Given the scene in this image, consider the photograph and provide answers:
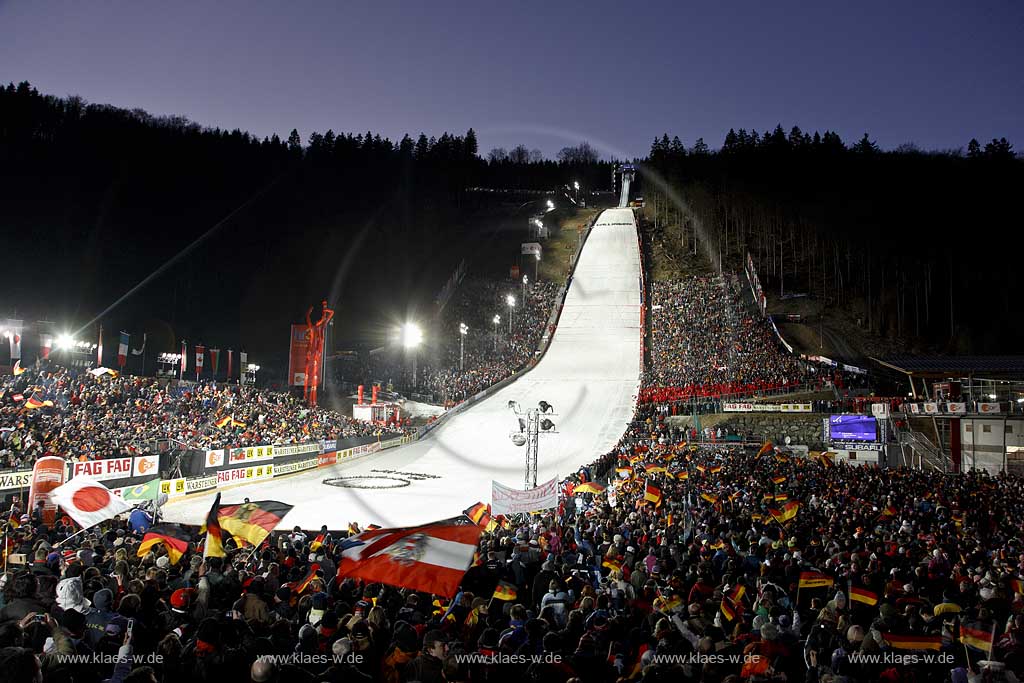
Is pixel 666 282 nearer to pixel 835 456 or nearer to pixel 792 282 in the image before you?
pixel 792 282

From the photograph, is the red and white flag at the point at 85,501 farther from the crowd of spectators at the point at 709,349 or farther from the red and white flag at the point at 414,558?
the crowd of spectators at the point at 709,349

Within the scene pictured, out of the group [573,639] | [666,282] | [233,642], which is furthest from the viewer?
[666,282]

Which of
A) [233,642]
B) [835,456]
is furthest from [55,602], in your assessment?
[835,456]

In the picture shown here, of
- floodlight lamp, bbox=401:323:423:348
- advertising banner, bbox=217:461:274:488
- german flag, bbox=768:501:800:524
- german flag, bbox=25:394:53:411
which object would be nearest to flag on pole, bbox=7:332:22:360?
german flag, bbox=25:394:53:411

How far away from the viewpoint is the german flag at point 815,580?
6770 millimetres

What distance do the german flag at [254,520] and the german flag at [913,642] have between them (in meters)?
6.56

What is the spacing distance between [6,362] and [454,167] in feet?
258

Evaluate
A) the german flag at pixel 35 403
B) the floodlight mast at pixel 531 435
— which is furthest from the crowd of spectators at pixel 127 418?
the floodlight mast at pixel 531 435

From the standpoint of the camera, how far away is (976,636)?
16.3 feet

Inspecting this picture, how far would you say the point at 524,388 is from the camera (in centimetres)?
3703

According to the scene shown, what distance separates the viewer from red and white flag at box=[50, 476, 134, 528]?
8477 mm

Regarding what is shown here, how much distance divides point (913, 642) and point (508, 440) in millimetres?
25244

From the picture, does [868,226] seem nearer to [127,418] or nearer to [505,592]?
[127,418]

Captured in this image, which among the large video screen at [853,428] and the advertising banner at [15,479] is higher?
the large video screen at [853,428]
